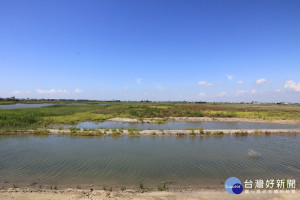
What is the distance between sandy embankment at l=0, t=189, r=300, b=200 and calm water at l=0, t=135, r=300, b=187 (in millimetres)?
1170

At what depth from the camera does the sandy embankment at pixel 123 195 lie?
7441mm

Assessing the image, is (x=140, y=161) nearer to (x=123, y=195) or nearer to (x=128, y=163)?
(x=128, y=163)

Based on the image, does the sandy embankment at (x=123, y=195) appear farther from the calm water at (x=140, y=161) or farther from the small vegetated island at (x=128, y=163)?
the calm water at (x=140, y=161)

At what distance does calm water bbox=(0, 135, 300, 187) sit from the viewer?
9812mm

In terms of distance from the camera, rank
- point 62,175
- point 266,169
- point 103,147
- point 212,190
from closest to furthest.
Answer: point 212,190
point 62,175
point 266,169
point 103,147

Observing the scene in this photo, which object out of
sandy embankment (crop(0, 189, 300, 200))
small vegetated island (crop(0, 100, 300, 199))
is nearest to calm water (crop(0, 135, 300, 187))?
small vegetated island (crop(0, 100, 300, 199))

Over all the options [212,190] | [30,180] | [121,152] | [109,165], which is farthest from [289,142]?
[30,180]

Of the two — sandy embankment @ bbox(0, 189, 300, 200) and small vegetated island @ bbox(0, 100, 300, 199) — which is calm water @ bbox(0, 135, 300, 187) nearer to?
small vegetated island @ bbox(0, 100, 300, 199)

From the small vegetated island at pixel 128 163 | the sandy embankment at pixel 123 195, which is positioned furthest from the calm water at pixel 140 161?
the sandy embankment at pixel 123 195

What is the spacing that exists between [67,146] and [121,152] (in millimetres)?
5692

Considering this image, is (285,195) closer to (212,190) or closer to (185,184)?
(212,190)

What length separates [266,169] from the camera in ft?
37.4

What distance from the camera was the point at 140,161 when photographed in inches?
496

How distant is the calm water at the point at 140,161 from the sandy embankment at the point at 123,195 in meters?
1.17
